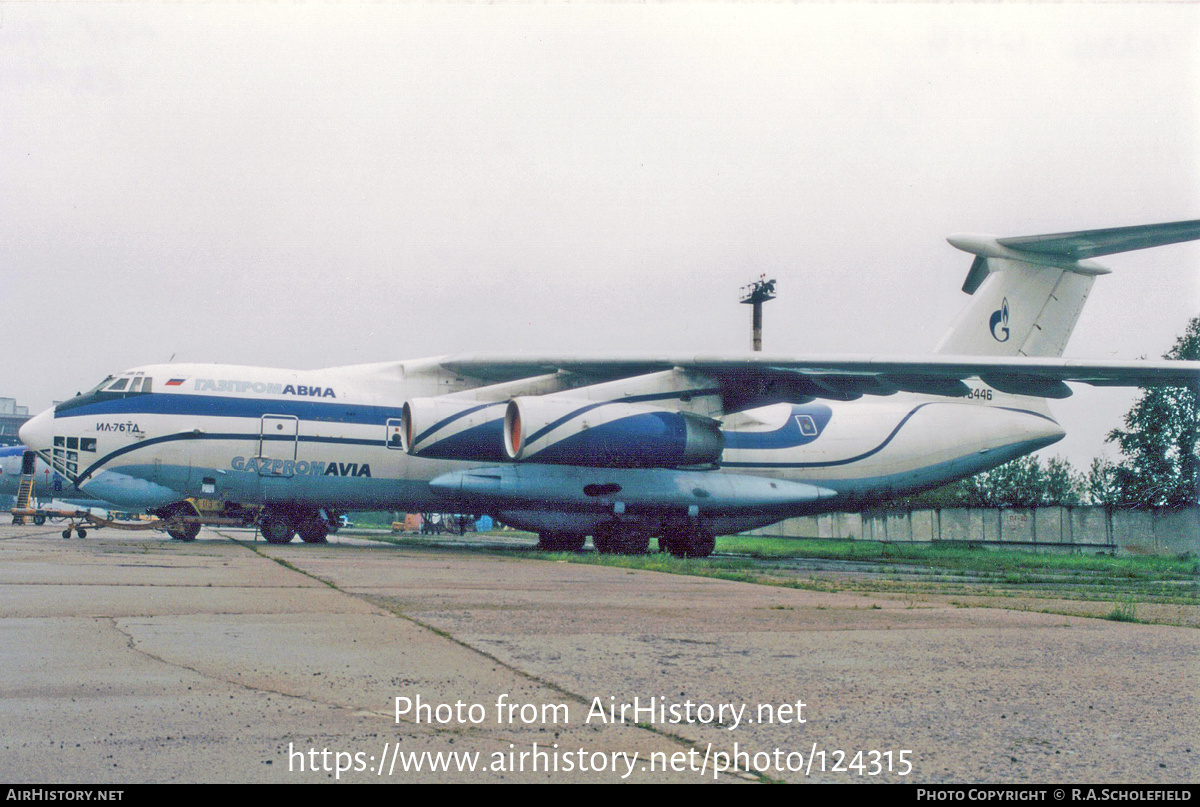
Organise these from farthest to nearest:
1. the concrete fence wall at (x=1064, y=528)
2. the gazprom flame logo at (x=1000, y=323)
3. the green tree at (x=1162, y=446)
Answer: the green tree at (x=1162, y=446) → the concrete fence wall at (x=1064, y=528) → the gazprom flame logo at (x=1000, y=323)

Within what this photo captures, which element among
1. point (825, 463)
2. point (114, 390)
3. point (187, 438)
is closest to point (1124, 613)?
point (825, 463)

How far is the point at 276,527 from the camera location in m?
15.1

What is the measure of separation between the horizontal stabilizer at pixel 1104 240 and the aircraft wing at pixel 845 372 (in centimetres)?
156

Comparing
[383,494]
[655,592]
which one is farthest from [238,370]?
[655,592]

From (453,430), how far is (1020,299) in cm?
931

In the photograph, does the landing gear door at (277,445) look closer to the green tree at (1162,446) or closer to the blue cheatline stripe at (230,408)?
the blue cheatline stripe at (230,408)

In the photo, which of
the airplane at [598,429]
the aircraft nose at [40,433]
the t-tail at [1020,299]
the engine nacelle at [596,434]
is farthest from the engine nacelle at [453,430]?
the t-tail at [1020,299]

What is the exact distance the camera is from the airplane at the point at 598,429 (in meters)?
12.5

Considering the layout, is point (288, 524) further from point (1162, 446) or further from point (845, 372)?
point (1162, 446)

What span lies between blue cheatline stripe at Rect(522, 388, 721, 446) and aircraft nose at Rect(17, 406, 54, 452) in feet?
21.1

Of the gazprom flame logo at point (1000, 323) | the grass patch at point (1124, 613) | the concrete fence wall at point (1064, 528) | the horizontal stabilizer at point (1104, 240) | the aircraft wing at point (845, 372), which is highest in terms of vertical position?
the horizontal stabilizer at point (1104, 240)

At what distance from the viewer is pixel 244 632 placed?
404 centimetres

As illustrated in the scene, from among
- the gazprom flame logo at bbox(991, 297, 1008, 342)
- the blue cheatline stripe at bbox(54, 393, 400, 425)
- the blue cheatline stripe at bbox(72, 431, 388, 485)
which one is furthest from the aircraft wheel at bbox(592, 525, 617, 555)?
the gazprom flame logo at bbox(991, 297, 1008, 342)

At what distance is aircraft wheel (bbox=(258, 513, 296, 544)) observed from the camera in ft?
49.3
